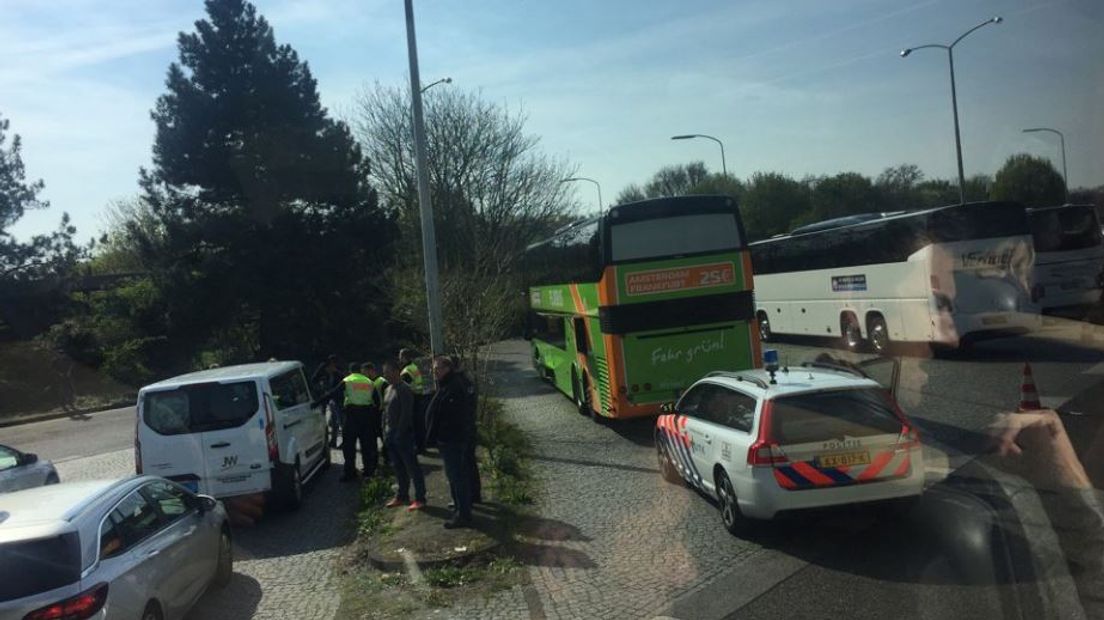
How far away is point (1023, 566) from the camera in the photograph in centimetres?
638

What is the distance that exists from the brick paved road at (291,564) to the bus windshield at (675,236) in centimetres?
550

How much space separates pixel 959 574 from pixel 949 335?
1367cm

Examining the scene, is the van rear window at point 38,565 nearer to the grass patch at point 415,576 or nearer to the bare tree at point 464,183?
the grass patch at point 415,576

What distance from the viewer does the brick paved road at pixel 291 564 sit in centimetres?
723

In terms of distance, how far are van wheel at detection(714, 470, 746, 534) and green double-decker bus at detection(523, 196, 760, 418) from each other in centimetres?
532

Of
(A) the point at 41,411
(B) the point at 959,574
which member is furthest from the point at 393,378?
(A) the point at 41,411

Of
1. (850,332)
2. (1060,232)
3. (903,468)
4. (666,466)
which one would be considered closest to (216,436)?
(666,466)

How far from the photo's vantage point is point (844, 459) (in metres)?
7.41

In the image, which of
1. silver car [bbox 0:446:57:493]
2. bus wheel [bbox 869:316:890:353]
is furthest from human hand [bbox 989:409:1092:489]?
silver car [bbox 0:446:57:493]

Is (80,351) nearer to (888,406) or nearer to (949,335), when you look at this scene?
(949,335)

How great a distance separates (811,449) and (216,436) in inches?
262

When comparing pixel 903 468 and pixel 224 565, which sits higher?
pixel 903 468

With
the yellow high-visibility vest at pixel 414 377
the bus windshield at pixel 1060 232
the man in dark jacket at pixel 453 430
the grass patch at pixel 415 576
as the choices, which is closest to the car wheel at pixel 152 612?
the grass patch at pixel 415 576

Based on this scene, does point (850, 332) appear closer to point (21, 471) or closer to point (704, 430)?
point (704, 430)
